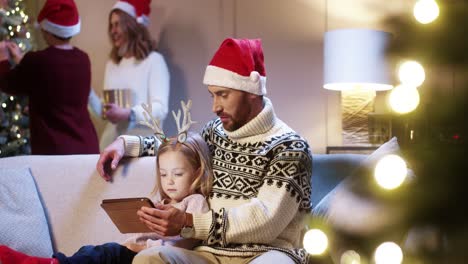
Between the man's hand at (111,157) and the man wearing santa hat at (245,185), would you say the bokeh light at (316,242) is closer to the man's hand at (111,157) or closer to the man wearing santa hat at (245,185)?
the man wearing santa hat at (245,185)

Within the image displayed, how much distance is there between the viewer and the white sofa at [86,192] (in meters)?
2.38

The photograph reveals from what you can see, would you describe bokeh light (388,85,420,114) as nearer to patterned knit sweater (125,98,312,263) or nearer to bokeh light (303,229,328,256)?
bokeh light (303,229,328,256)

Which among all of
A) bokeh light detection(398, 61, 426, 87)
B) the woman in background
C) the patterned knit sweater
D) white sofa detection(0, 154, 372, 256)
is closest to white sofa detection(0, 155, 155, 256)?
white sofa detection(0, 154, 372, 256)

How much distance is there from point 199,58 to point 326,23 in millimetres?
958

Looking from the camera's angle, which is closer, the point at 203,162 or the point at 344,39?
the point at 203,162

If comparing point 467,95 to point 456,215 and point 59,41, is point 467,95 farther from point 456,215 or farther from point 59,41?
point 59,41

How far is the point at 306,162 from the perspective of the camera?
79.3 inches

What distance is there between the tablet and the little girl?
0.29ft

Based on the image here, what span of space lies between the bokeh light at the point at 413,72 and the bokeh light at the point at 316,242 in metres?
0.23

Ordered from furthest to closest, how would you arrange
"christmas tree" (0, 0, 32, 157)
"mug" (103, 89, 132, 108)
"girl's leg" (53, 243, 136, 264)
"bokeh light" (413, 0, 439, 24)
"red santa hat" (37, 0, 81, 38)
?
"christmas tree" (0, 0, 32, 157)
"mug" (103, 89, 132, 108)
"red santa hat" (37, 0, 81, 38)
"girl's leg" (53, 243, 136, 264)
"bokeh light" (413, 0, 439, 24)

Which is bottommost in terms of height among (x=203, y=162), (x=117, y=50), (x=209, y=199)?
(x=209, y=199)

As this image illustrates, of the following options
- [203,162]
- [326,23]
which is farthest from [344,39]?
[203,162]

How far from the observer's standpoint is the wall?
4.29 metres

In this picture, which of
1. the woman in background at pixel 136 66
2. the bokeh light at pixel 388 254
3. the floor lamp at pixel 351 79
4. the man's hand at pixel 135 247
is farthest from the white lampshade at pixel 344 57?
the bokeh light at pixel 388 254
